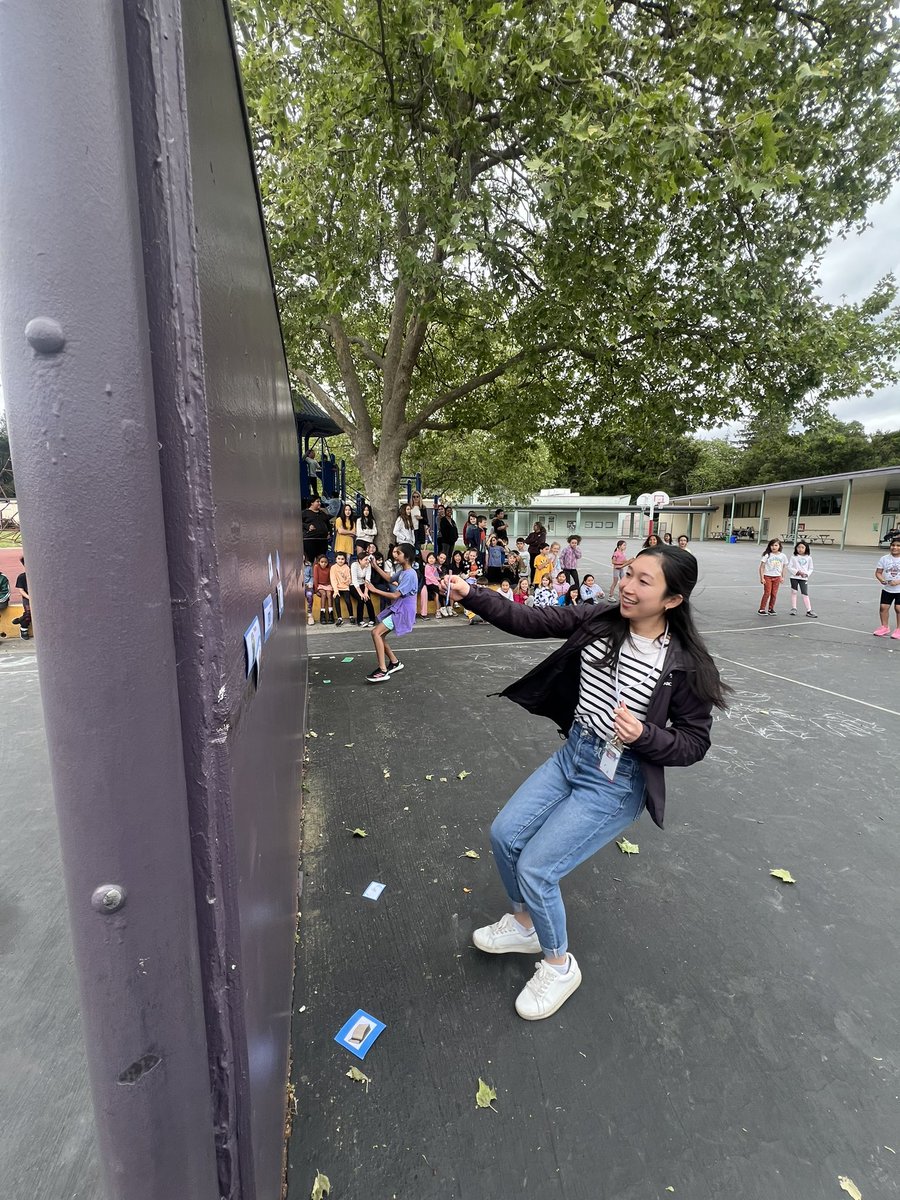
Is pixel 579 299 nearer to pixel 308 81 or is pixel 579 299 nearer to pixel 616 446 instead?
pixel 308 81

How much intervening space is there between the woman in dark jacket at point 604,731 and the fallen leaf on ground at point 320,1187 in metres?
0.90

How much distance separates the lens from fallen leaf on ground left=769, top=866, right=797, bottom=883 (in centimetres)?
316

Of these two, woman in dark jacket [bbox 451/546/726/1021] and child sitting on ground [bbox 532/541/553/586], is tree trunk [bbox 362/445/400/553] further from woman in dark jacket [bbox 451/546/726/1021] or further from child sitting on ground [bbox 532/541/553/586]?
woman in dark jacket [bbox 451/546/726/1021]

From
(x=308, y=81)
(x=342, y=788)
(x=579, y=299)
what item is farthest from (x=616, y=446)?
(x=342, y=788)

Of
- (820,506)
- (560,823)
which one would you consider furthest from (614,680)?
(820,506)

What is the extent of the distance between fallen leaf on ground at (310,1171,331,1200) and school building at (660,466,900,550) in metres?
34.5

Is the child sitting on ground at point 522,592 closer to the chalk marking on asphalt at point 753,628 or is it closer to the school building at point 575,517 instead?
the chalk marking on asphalt at point 753,628

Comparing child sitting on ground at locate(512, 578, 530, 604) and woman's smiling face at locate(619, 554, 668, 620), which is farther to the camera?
child sitting on ground at locate(512, 578, 530, 604)

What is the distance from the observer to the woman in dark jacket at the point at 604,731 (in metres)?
2.23

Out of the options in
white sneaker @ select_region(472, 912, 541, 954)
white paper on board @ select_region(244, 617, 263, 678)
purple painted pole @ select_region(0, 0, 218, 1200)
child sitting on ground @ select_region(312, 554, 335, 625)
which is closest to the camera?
purple painted pole @ select_region(0, 0, 218, 1200)

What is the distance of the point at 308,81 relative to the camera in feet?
23.0

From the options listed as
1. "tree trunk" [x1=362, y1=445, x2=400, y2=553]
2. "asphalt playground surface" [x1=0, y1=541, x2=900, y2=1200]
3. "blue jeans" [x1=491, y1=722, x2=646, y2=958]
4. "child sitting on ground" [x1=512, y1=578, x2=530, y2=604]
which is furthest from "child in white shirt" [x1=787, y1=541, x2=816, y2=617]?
"blue jeans" [x1=491, y1=722, x2=646, y2=958]

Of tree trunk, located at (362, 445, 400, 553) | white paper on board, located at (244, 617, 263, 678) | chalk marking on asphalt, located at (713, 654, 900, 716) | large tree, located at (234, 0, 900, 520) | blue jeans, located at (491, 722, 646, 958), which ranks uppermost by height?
large tree, located at (234, 0, 900, 520)

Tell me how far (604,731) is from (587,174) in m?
6.50
